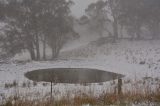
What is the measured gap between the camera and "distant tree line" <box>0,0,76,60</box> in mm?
29859

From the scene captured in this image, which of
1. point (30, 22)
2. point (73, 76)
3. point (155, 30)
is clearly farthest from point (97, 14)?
point (73, 76)

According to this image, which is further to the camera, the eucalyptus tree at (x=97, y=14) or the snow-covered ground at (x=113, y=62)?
the eucalyptus tree at (x=97, y=14)

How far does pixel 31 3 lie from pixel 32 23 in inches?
104

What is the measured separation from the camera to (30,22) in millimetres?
30672

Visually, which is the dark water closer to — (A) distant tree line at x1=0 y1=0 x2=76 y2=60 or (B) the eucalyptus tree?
(A) distant tree line at x1=0 y1=0 x2=76 y2=60

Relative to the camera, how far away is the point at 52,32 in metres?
31.7

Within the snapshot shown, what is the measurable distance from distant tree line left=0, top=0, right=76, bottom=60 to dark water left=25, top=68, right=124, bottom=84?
9191mm

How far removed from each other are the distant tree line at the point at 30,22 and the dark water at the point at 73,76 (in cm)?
→ 919

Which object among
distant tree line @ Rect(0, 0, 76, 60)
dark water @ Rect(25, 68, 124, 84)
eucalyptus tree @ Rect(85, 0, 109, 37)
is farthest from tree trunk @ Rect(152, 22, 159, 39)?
dark water @ Rect(25, 68, 124, 84)

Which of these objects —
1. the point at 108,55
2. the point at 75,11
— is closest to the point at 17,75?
the point at 108,55

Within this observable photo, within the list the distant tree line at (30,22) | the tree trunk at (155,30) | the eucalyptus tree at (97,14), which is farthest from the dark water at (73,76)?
the eucalyptus tree at (97,14)

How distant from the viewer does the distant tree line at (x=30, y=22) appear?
29859 mm

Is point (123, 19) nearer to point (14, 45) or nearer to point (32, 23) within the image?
point (32, 23)

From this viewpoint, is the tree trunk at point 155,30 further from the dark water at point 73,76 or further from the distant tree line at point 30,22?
the dark water at point 73,76
